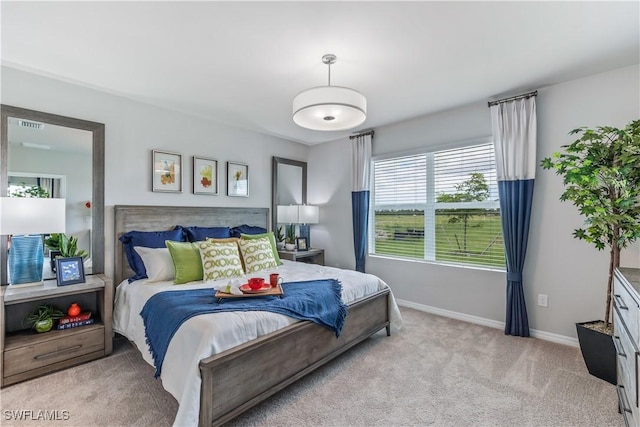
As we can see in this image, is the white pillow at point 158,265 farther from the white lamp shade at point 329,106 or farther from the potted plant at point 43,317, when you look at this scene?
the white lamp shade at point 329,106

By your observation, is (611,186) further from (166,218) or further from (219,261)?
(166,218)

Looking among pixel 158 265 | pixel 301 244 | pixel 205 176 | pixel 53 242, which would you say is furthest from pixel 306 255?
pixel 53 242

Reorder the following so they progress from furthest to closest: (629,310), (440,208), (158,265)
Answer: (440,208) < (158,265) < (629,310)

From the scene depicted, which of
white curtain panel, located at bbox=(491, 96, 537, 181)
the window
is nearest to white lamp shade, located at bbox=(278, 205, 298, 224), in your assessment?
the window

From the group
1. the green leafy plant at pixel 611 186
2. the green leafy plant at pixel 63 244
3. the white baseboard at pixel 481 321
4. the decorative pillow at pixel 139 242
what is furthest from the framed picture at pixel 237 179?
the green leafy plant at pixel 611 186

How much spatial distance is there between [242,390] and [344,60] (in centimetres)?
248

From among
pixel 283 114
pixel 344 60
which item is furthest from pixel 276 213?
pixel 344 60

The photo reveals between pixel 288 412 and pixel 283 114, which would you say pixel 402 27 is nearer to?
pixel 283 114

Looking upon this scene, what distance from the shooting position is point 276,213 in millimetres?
4715

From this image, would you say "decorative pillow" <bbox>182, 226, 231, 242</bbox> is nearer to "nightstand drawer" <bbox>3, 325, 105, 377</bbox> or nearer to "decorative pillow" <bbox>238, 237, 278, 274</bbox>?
"decorative pillow" <bbox>238, 237, 278, 274</bbox>

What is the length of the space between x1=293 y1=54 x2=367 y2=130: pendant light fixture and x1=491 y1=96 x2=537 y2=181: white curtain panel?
1.74m

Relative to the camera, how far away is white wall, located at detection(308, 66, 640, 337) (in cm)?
268

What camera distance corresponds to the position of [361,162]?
14.4ft

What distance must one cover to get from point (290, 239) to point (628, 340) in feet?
12.3
